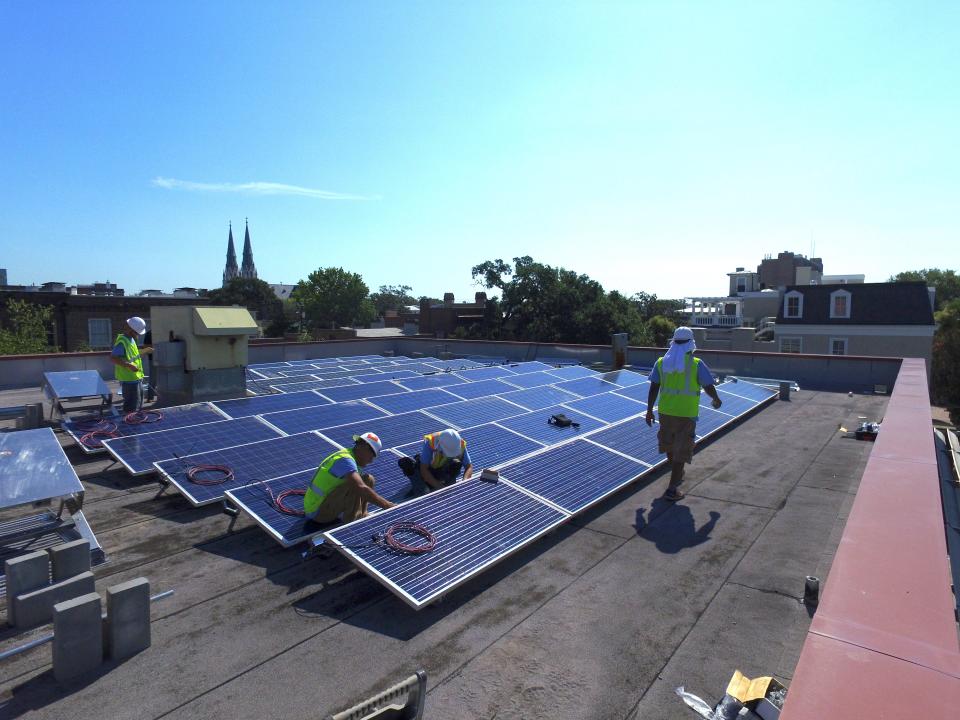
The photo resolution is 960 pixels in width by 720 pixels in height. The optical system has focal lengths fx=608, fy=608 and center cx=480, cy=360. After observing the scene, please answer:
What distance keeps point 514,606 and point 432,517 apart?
3.92 ft

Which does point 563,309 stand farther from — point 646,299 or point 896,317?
point 646,299

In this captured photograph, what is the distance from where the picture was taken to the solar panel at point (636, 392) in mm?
13570

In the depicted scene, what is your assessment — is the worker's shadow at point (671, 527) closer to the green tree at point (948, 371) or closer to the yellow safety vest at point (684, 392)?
the yellow safety vest at point (684, 392)

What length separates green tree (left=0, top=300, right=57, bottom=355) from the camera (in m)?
30.1

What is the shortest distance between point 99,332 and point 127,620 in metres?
56.3

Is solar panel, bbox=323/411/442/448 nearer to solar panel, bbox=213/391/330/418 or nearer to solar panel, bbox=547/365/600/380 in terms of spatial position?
solar panel, bbox=213/391/330/418

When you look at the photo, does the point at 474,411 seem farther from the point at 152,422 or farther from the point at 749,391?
the point at 749,391

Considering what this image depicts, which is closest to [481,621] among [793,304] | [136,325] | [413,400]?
[413,400]

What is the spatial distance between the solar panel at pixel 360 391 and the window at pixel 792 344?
38310 mm

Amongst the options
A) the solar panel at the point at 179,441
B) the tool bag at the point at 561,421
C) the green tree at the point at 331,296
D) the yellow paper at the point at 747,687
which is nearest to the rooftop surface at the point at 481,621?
the yellow paper at the point at 747,687

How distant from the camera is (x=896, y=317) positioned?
41375mm

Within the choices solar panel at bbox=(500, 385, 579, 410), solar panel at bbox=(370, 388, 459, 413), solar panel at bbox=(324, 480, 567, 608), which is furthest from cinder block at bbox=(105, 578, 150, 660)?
solar panel at bbox=(500, 385, 579, 410)

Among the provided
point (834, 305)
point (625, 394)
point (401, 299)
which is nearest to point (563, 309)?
point (834, 305)

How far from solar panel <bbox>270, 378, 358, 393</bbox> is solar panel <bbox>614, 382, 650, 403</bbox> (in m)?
7.07
